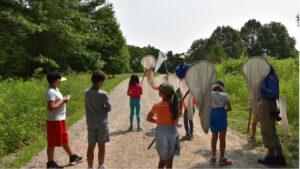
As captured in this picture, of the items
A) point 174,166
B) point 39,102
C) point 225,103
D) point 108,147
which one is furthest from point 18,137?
point 225,103

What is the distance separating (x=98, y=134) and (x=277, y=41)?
199 ft

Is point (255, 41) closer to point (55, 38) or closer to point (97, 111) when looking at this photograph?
point (55, 38)

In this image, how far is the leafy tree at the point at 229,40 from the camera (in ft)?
187

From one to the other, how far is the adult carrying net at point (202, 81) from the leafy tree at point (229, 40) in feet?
194

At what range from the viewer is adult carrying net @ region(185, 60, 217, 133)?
258 cm

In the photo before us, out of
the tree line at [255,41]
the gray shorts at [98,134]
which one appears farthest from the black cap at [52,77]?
the tree line at [255,41]

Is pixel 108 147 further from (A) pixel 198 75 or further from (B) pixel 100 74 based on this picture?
(A) pixel 198 75

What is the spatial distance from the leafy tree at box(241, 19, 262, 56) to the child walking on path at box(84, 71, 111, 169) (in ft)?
205

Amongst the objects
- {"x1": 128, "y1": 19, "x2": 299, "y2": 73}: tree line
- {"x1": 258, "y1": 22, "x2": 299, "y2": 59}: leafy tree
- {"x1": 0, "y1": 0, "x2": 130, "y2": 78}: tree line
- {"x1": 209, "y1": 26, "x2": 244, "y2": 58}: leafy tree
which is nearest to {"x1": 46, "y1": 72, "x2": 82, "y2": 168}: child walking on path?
{"x1": 0, "y1": 0, "x2": 130, "y2": 78}: tree line

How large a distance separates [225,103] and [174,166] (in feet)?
5.21

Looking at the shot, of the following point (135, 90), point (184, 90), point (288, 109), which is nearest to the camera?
point (184, 90)

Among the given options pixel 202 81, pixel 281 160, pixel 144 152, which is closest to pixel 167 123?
pixel 202 81

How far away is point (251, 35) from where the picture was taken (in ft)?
199

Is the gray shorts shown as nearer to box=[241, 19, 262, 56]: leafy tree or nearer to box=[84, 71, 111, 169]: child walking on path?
Result: box=[84, 71, 111, 169]: child walking on path
